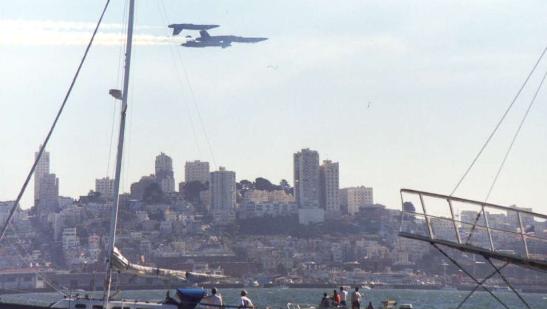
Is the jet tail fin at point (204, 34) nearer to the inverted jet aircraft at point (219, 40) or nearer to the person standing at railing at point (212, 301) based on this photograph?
the inverted jet aircraft at point (219, 40)

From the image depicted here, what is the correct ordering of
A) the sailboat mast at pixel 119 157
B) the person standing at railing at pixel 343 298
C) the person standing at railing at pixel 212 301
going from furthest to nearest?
the sailboat mast at pixel 119 157 → the person standing at railing at pixel 343 298 → the person standing at railing at pixel 212 301

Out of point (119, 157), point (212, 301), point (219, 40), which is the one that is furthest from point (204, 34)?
point (212, 301)

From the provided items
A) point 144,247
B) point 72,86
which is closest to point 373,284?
point 144,247

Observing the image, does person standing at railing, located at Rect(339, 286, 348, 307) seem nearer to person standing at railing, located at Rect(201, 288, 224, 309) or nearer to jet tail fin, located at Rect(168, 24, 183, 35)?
person standing at railing, located at Rect(201, 288, 224, 309)

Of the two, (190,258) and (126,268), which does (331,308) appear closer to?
(126,268)

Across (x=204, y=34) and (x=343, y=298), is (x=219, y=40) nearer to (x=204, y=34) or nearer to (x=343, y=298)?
(x=204, y=34)

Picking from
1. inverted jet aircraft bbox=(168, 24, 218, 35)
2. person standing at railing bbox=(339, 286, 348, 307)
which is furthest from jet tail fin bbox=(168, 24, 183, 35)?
person standing at railing bbox=(339, 286, 348, 307)

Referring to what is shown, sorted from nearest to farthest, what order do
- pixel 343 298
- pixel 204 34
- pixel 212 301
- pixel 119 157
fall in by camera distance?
pixel 212 301 < pixel 343 298 < pixel 119 157 < pixel 204 34

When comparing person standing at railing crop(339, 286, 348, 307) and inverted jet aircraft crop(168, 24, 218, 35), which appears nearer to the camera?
person standing at railing crop(339, 286, 348, 307)

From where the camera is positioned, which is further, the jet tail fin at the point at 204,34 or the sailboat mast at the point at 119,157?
the jet tail fin at the point at 204,34

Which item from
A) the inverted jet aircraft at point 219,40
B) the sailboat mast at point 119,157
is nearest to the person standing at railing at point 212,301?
the sailboat mast at point 119,157

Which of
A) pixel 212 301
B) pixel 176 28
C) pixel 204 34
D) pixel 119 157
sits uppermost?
pixel 176 28
